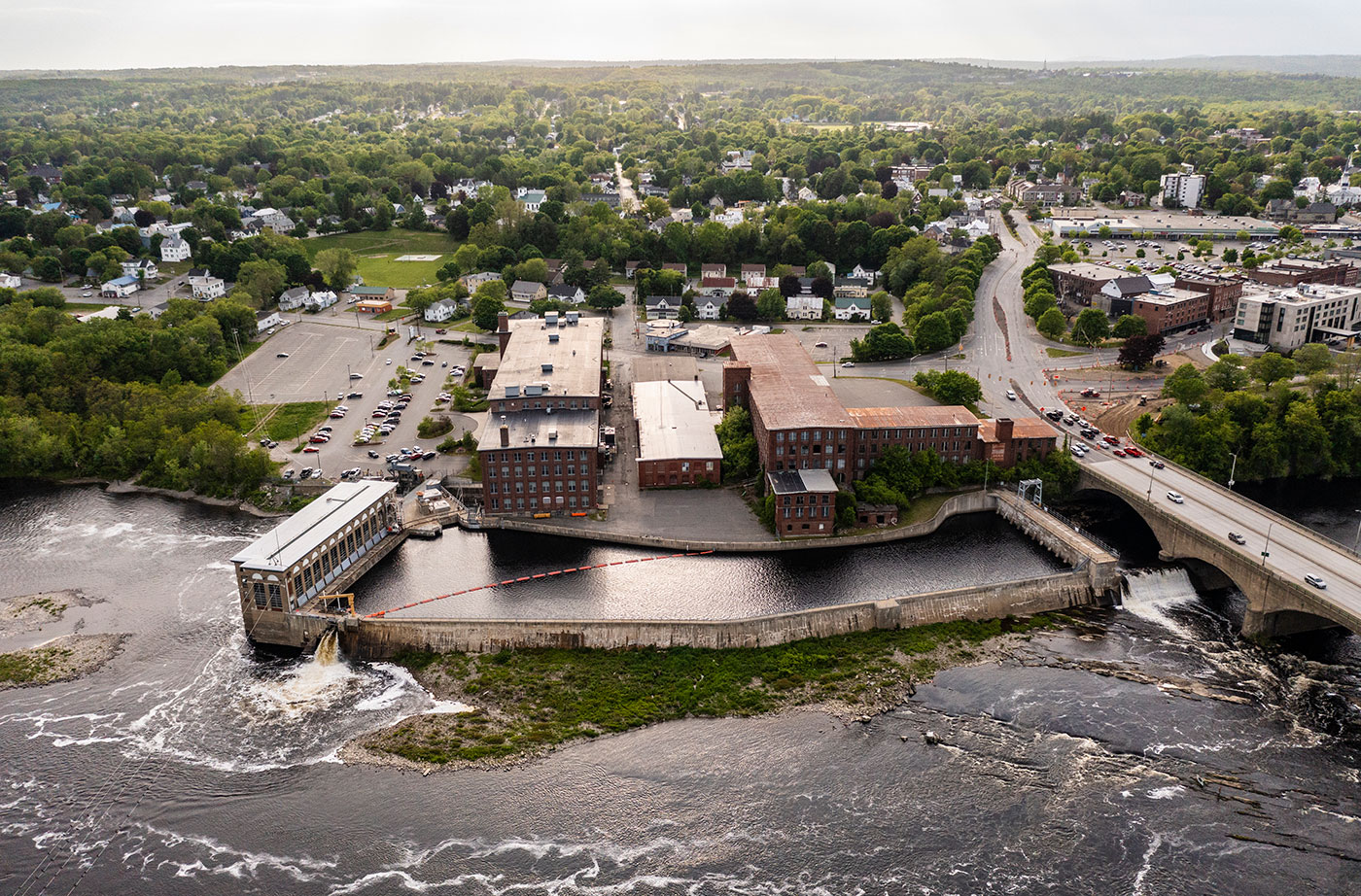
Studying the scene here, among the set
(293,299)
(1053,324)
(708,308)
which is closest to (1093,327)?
(1053,324)

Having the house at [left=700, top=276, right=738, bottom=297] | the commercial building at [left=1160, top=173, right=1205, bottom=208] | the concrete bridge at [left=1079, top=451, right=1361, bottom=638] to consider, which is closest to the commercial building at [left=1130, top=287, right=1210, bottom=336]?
the concrete bridge at [left=1079, top=451, right=1361, bottom=638]

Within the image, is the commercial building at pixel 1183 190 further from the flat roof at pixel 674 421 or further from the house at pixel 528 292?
the flat roof at pixel 674 421

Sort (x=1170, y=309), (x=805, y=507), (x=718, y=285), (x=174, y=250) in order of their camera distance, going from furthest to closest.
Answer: (x=174, y=250), (x=718, y=285), (x=1170, y=309), (x=805, y=507)

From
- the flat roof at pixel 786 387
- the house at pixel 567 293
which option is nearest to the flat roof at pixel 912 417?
the flat roof at pixel 786 387

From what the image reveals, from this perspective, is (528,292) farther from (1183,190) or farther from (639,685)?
(1183,190)

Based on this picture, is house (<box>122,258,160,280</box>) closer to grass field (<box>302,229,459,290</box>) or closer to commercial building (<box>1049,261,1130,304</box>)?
grass field (<box>302,229,459,290</box>)

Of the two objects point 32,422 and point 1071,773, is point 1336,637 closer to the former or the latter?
point 1071,773

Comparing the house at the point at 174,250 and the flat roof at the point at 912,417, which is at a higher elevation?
the house at the point at 174,250
